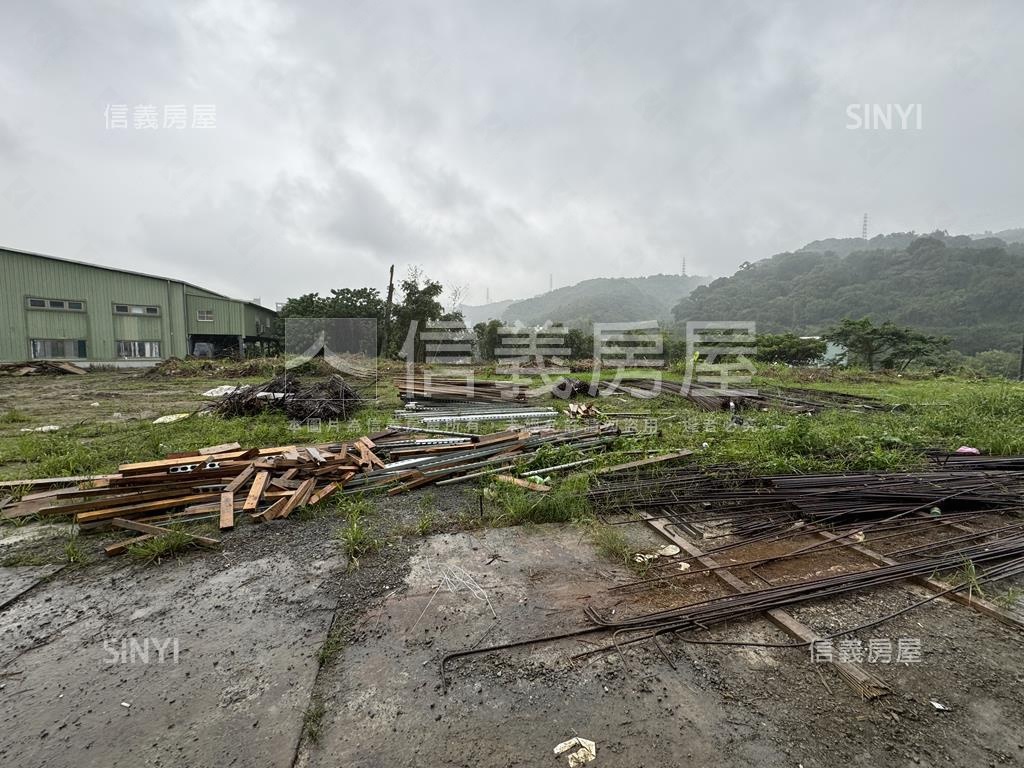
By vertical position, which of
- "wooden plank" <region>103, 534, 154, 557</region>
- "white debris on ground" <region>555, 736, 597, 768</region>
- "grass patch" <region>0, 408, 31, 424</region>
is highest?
"grass patch" <region>0, 408, 31, 424</region>

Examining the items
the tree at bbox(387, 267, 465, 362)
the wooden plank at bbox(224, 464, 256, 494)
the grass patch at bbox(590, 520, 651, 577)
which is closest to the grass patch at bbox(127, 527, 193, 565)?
the wooden plank at bbox(224, 464, 256, 494)

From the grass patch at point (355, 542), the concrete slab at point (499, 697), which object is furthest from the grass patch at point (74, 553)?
the concrete slab at point (499, 697)

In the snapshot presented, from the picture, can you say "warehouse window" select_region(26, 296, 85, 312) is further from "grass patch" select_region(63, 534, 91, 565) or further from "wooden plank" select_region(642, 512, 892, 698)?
"wooden plank" select_region(642, 512, 892, 698)

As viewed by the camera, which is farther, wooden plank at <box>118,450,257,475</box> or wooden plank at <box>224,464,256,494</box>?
wooden plank at <box>118,450,257,475</box>

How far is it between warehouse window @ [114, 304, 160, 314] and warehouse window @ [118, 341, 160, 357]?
154cm

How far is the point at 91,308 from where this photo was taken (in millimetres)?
20109

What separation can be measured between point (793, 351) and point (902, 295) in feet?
107

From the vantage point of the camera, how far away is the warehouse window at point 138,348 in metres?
21.2

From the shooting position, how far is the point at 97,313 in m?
20.2

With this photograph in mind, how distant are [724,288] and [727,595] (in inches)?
2657

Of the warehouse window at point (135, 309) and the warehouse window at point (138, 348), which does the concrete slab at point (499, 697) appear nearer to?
the warehouse window at point (138, 348)

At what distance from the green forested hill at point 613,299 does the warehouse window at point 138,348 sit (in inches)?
1878

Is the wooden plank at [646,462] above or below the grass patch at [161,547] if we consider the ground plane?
above

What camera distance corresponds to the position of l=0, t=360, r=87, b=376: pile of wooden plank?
1641cm
